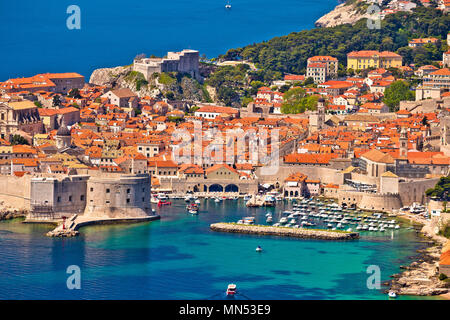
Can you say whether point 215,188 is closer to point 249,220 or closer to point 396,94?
point 249,220

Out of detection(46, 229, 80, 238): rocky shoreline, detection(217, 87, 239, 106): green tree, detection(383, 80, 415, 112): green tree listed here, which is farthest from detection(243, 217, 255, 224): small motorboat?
detection(217, 87, 239, 106): green tree

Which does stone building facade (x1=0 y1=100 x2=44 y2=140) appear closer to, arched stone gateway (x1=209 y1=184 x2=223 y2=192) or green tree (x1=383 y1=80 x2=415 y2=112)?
arched stone gateway (x1=209 y1=184 x2=223 y2=192)

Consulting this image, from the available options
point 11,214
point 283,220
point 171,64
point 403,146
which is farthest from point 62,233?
point 171,64

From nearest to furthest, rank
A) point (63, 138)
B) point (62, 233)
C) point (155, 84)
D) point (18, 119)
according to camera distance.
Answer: point (62, 233)
point (63, 138)
point (18, 119)
point (155, 84)

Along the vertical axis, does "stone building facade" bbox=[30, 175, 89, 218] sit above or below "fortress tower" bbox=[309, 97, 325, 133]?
below

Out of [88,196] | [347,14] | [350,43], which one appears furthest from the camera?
[347,14]

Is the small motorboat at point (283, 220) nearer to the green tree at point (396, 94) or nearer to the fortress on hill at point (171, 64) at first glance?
the green tree at point (396, 94)
